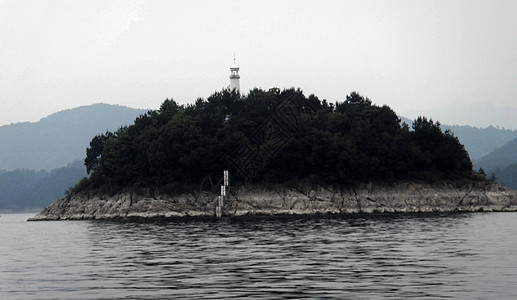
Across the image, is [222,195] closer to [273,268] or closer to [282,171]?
[282,171]

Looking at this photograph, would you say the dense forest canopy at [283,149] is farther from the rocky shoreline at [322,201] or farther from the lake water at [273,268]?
the lake water at [273,268]

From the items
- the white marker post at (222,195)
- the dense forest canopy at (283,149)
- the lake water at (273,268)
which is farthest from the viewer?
the dense forest canopy at (283,149)

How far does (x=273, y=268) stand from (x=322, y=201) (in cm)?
7784

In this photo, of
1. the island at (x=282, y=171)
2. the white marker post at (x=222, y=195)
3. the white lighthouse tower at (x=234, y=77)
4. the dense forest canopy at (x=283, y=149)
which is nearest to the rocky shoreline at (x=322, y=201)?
the island at (x=282, y=171)

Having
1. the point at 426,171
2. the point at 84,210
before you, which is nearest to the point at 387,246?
the point at 426,171

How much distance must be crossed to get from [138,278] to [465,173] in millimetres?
97963

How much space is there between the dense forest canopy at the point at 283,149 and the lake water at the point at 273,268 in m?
60.0

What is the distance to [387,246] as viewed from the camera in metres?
44.2

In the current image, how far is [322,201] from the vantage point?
110312 millimetres

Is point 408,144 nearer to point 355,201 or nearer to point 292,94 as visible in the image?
point 355,201

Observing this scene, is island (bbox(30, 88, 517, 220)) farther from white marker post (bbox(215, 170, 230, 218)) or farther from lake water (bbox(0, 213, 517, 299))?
lake water (bbox(0, 213, 517, 299))

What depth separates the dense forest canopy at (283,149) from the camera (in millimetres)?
115000

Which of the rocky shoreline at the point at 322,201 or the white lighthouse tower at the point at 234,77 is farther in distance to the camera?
the white lighthouse tower at the point at 234,77

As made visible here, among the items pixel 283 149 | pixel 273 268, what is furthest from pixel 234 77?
pixel 273 268
